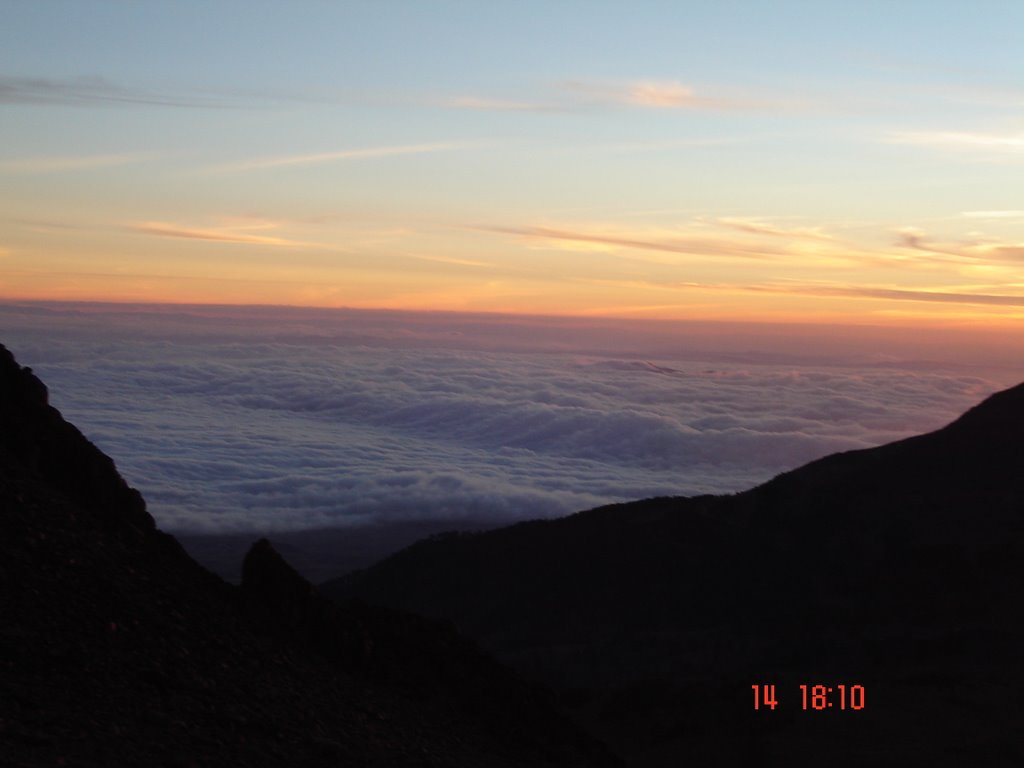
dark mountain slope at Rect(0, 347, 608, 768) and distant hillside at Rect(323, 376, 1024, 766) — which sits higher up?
dark mountain slope at Rect(0, 347, 608, 768)

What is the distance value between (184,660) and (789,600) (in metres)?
22.7

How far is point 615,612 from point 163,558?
2194cm

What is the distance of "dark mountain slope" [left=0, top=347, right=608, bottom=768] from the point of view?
25.4 ft

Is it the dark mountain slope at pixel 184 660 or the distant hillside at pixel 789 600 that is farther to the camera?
the distant hillside at pixel 789 600

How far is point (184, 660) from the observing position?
30.0ft

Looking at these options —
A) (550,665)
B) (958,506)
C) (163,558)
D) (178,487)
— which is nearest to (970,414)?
(958,506)

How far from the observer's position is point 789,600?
29.3 meters

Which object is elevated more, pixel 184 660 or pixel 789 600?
pixel 184 660

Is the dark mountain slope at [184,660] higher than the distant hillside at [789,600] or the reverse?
higher

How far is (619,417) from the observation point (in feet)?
450

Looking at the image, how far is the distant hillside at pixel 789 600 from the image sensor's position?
63.6 feet

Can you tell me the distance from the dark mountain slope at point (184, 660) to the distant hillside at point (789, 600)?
7403 millimetres

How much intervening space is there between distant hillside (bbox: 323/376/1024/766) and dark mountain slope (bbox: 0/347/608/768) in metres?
7.40

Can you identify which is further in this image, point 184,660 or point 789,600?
point 789,600
